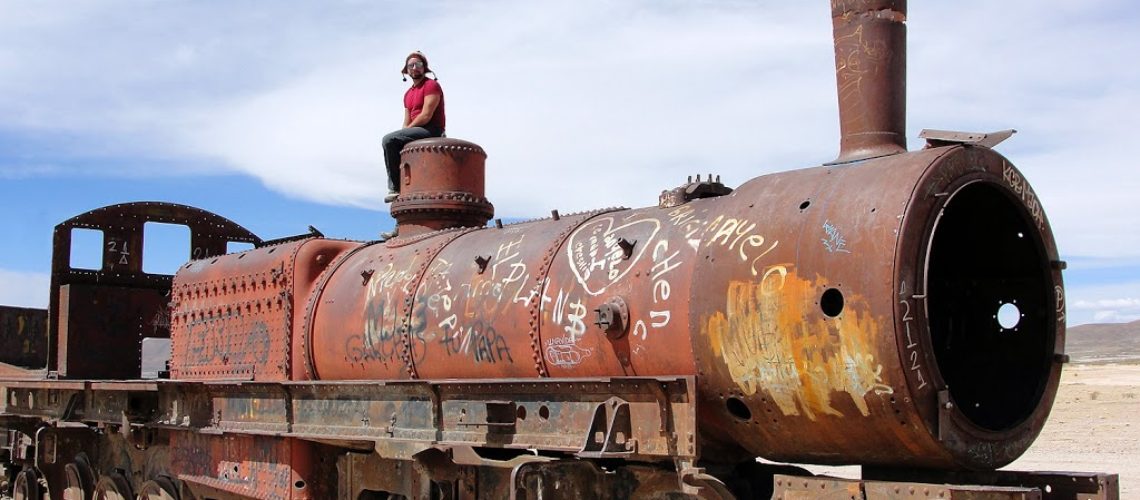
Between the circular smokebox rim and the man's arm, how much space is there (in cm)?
543

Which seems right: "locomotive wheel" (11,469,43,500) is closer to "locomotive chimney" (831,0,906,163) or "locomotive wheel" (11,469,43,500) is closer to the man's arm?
the man's arm

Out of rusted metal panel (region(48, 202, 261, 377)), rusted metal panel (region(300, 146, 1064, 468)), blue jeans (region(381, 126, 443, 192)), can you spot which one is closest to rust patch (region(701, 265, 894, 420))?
rusted metal panel (region(300, 146, 1064, 468))

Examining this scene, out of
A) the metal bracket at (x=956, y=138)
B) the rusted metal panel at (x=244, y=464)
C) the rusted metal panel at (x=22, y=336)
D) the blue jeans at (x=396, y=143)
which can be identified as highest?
the blue jeans at (x=396, y=143)

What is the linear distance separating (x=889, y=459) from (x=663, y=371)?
131cm

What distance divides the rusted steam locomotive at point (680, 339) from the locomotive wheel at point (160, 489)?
70 centimetres

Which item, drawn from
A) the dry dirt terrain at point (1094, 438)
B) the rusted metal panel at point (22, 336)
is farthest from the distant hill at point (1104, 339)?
the rusted metal panel at point (22, 336)

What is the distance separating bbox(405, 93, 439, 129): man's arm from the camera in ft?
33.1

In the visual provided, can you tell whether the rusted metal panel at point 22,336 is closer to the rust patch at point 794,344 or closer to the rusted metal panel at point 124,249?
the rusted metal panel at point 124,249

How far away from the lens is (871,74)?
634 cm

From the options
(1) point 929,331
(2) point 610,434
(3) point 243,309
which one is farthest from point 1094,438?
(1) point 929,331

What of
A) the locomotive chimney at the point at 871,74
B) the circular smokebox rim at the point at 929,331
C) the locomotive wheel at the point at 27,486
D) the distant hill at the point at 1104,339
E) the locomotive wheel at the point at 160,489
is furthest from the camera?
the distant hill at the point at 1104,339

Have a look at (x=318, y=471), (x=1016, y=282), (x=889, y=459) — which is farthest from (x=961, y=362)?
(x=318, y=471)

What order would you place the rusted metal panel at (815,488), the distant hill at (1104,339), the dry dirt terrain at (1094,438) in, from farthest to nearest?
the distant hill at (1104,339) < the dry dirt terrain at (1094,438) < the rusted metal panel at (815,488)

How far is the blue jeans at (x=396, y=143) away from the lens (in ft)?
32.9
